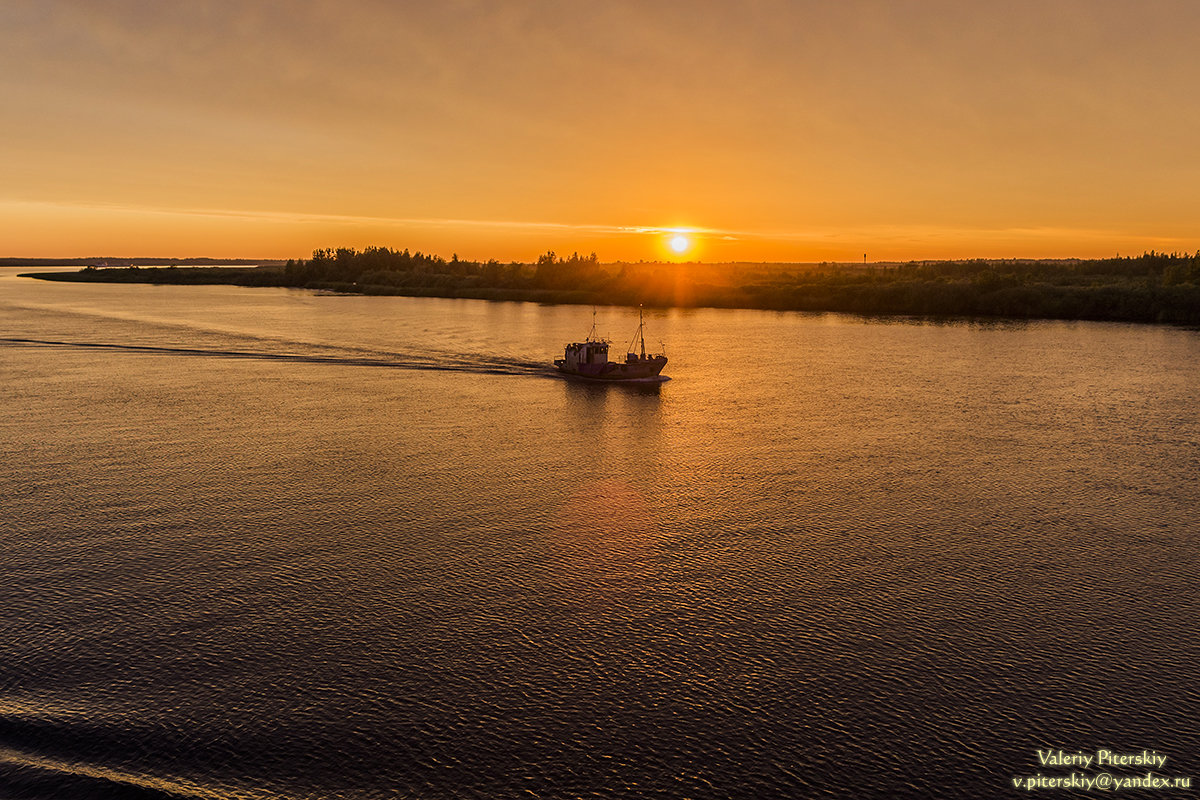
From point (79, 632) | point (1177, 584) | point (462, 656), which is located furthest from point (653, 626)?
point (1177, 584)

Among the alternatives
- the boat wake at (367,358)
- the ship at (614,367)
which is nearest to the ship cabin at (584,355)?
the ship at (614,367)

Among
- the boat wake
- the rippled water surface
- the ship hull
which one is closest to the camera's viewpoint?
the rippled water surface

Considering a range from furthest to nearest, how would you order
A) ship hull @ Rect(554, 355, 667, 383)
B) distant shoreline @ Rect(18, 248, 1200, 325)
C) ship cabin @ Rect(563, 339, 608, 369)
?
distant shoreline @ Rect(18, 248, 1200, 325) → ship cabin @ Rect(563, 339, 608, 369) → ship hull @ Rect(554, 355, 667, 383)

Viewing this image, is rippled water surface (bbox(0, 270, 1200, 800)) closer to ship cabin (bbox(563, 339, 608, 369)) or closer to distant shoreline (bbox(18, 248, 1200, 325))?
ship cabin (bbox(563, 339, 608, 369))

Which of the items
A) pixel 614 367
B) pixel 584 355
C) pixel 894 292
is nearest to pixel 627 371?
pixel 614 367

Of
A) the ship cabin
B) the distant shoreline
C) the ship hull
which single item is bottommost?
the ship hull

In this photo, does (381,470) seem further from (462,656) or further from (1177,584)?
(1177,584)

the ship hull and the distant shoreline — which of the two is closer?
the ship hull

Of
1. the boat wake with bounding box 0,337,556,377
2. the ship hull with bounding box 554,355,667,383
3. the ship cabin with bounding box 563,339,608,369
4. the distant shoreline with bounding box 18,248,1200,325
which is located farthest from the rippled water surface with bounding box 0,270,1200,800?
the distant shoreline with bounding box 18,248,1200,325
